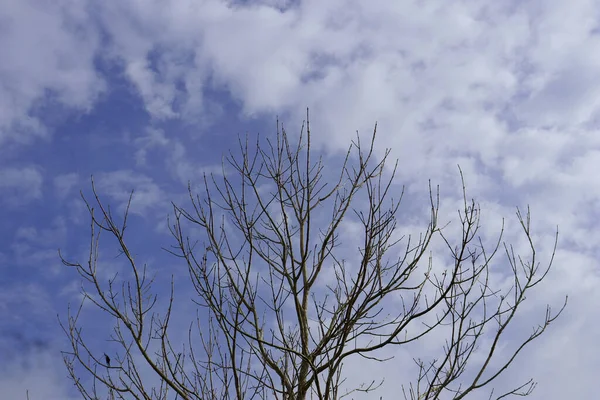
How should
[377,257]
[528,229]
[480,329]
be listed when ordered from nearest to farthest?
[377,257], [480,329], [528,229]

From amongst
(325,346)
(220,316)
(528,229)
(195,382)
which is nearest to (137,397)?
(195,382)

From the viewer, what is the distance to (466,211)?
11.8 ft

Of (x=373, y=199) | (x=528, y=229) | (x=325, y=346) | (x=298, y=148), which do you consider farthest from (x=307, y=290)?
(x=528, y=229)

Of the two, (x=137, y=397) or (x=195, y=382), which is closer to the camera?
(x=137, y=397)

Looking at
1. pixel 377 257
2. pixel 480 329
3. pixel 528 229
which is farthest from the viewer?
pixel 528 229

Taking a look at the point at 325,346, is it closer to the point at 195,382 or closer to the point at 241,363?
the point at 241,363

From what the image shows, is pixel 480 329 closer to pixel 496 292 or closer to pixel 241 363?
pixel 496 292

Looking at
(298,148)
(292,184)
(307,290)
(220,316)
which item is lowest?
(220,316)

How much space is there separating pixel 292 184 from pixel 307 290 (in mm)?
752

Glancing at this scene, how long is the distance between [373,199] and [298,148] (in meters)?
0.85

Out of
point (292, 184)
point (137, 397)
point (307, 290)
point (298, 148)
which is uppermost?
point (298, 148)

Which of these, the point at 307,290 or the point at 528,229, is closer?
the point at 307,290

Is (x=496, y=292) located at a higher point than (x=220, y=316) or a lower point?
higher

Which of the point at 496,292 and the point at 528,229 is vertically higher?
the point at 528,229
